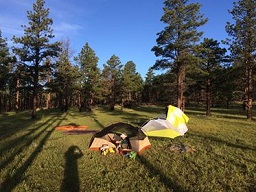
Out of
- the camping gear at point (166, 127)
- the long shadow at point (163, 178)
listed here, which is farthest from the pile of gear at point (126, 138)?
the long shadow at point (163, 178)

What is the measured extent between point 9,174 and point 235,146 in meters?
10.3

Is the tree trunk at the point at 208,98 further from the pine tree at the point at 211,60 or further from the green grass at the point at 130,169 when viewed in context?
the green grass at the point at 130,169

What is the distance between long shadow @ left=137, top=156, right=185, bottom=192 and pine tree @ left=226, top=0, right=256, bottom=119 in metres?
20.6

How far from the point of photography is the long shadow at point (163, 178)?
24.5 feet

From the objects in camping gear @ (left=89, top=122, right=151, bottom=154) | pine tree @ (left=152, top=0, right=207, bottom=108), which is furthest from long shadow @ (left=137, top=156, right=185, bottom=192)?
pine tree @ (left=152, top=0, right=207, bottom=108)

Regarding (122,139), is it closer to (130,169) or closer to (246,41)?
(130,169)

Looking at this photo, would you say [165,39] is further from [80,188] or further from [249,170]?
[80,188]

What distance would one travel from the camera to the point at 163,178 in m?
8.30

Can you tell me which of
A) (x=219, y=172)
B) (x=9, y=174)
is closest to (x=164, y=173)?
(x=219, y=172)

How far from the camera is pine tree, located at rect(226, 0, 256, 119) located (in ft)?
Result: 87.4

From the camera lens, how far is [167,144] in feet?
43.6

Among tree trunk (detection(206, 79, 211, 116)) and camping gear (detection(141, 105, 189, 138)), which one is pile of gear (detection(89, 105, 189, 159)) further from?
tree trunk (detection(206, 79, 211, 116))

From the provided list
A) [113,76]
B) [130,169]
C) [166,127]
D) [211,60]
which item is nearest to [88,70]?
[113,76]

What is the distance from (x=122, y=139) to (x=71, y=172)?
424cm
